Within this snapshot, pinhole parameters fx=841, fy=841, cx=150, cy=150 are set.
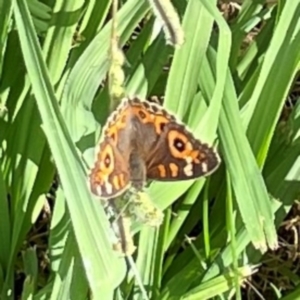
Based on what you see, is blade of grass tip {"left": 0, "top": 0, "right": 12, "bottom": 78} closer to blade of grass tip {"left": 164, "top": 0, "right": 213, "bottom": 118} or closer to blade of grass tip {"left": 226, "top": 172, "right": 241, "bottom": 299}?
blade of grass tip {"left": 164, "top": 0, "right": 213, "bottom": 118}

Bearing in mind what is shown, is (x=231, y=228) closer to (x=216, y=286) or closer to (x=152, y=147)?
(x=216, y=286)

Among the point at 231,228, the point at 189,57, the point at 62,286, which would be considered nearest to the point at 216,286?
the point at 231,228

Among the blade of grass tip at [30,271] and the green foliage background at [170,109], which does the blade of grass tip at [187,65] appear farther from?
the blade of grass tip at [30,271]

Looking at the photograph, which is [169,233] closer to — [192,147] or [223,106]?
[223,106]

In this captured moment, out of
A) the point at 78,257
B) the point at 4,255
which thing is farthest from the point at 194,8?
the point at 4,255

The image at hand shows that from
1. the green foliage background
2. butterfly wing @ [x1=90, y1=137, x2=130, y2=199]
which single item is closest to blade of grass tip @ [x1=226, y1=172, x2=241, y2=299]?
the green foliage background

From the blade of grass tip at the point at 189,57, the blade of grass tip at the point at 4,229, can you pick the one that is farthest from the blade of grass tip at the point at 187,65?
the blade of grass tip at the point at 4,229
